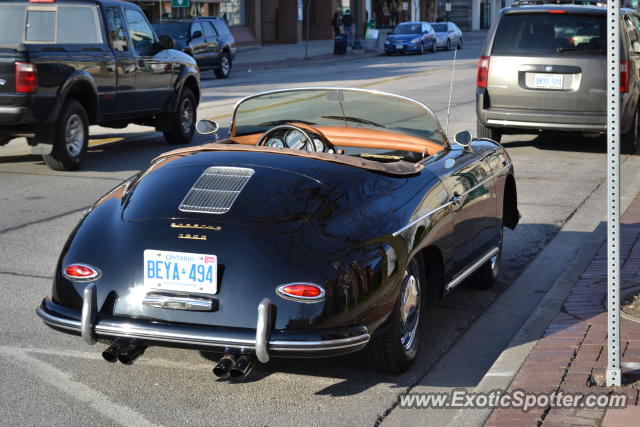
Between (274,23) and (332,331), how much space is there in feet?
161

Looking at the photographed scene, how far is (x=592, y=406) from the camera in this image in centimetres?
457

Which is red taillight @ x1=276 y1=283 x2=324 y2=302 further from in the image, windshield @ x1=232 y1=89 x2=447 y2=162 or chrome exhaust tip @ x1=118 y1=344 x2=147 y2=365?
windshield @ x1=232 y1=89 x2=447 y2=162

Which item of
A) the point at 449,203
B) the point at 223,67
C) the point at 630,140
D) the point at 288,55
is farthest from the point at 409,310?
the point at 288,55

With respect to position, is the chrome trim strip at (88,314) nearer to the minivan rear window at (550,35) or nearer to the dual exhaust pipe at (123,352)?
the dual exhaust pipe at (123,352)

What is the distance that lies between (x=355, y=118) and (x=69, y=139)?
20.7ft

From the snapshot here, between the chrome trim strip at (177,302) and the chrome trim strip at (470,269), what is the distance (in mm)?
1663

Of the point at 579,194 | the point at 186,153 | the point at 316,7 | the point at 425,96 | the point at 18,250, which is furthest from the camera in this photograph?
the point at 316,7

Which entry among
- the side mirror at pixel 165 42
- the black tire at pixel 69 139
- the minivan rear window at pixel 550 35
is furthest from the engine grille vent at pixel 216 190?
the side mirror at pixel 165 42

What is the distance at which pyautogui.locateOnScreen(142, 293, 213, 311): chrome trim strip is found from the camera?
4.74 meters

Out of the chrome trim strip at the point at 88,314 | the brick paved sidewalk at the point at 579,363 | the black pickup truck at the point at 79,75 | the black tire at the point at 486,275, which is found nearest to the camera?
the brick paved sidewalk at the point at 579,363

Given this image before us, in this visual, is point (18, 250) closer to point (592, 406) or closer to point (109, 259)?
point (109, 259)

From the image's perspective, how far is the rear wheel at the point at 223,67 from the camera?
30716 millimetres

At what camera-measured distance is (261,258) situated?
15.7 ft

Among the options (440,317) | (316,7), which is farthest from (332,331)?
(316,7)
